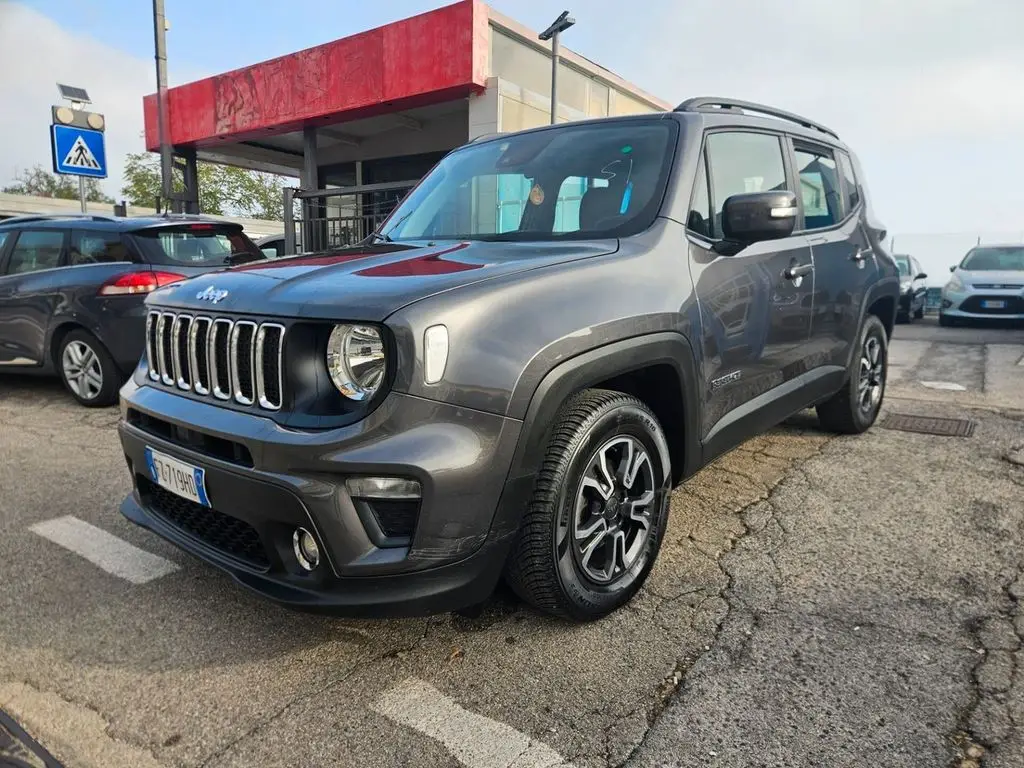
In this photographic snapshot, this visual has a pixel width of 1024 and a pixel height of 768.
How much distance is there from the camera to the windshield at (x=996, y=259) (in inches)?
563

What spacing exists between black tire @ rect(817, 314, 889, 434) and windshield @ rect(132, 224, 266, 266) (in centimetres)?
446

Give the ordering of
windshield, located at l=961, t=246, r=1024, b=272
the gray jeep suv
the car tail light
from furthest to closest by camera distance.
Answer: windshield, located at l=961, t=246, r=1024, b=272
the car tail light
the gray jeep suv

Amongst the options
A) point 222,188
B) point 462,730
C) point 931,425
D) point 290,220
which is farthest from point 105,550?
point 222,188

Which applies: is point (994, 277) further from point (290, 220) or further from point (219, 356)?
point (219, 356)

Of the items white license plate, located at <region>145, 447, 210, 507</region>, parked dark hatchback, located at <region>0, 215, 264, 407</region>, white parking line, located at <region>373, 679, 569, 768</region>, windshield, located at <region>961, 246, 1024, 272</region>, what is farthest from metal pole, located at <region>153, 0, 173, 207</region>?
windshield, located at <region>961, 246, 1024, 272</region>

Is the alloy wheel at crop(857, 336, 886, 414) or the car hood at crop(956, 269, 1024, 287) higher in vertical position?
the car hood at crop(956, 269, 1024, 287)

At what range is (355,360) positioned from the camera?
2035 millimetres

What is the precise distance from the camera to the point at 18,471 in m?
4.36

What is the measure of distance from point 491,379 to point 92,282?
5.02 metres

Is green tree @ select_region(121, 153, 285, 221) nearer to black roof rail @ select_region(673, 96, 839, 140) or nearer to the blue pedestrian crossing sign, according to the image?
the blue pedestrian crossing sign

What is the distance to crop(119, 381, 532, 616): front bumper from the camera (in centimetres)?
195

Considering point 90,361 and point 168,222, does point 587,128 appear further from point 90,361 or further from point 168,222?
point 90,361

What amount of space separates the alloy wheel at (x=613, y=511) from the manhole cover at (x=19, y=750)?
1.50 m

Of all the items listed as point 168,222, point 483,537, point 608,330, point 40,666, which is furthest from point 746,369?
point 168,222
